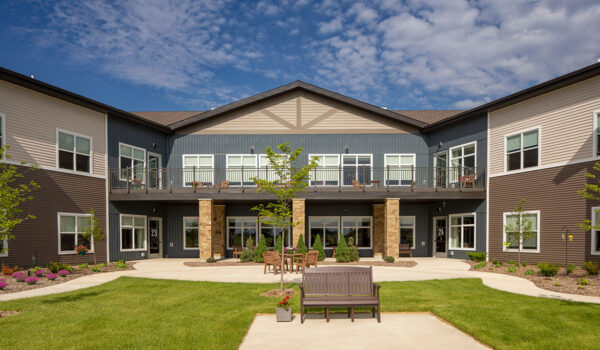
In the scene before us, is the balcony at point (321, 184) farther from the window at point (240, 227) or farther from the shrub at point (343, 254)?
the shrub at point (343, 254)

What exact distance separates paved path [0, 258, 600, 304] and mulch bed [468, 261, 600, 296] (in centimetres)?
38

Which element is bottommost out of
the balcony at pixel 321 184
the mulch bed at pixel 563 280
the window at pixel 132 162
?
the mulch bed at pixel 563 280

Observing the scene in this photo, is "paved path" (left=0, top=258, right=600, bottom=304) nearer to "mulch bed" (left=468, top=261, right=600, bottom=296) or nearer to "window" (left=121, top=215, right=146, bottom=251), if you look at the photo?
"mulch bed" (left=468, top=261, right=600, bottom=296)

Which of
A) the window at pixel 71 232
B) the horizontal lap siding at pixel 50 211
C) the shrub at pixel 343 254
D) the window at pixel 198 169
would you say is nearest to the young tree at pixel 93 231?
the window at pixel 71 232

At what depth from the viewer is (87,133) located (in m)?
18.0

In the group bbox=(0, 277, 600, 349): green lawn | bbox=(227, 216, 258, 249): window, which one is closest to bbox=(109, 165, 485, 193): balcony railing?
bbox=(227, 216, 258, 249): window

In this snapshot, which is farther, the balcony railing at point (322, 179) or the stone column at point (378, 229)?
the stone column at point (378, 229)

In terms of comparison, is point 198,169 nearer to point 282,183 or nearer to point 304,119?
point 304,119

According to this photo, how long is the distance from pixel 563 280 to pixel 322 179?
41.6ft

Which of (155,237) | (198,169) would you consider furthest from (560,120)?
(155,237)

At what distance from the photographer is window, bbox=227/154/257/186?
22.4 metres

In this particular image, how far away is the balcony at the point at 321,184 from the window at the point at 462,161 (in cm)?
5

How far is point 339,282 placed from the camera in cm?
805

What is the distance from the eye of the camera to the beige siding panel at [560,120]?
14594 millimetres
